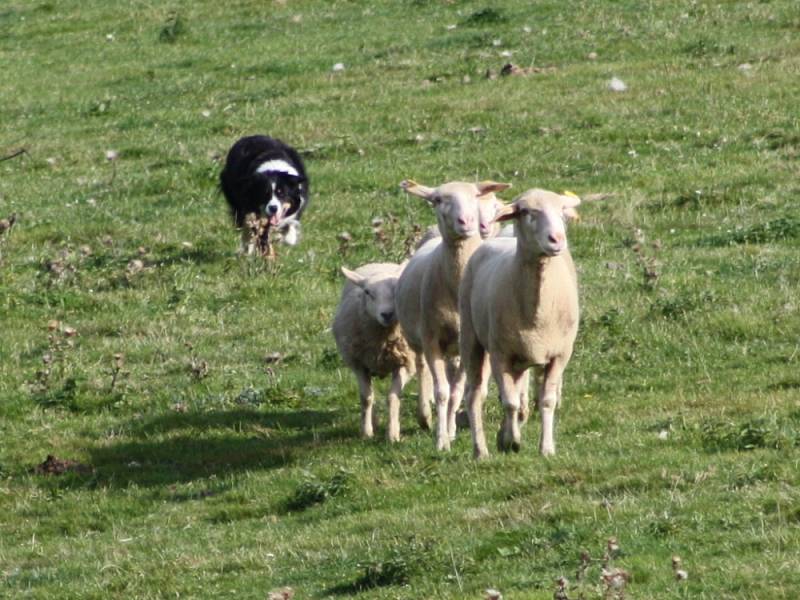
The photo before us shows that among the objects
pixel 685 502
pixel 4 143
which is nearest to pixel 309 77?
pixel 4 143

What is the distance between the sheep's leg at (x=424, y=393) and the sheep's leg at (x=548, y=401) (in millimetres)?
1619

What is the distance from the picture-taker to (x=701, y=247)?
1738 centimetres

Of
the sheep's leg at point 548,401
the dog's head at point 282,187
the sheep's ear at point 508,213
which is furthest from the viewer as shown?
the dog's head at point 282,187

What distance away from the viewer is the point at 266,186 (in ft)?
64.6

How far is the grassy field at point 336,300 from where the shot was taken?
9945 mm

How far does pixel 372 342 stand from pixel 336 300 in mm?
3545

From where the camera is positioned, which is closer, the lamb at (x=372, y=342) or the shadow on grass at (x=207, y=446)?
the shadow on grass at (x=207, y=446)

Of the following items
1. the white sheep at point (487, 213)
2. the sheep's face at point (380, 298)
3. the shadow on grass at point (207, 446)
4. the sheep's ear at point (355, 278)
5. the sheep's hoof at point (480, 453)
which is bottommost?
the shadow on grass at point (207, 446)

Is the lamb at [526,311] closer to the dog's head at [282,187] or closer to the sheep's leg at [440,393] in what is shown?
the sheep's leg at [440,393]

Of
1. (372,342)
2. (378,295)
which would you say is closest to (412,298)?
(378,295)

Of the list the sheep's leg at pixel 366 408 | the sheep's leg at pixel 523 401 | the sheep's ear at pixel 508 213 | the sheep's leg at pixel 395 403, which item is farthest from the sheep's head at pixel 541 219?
the sheep's leg at pixel 366 408

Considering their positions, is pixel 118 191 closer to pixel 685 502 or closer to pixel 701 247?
pixel 701 247

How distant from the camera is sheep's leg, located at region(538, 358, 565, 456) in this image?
11461 mm

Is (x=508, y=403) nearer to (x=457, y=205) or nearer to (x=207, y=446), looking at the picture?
(x=457, y=205)
